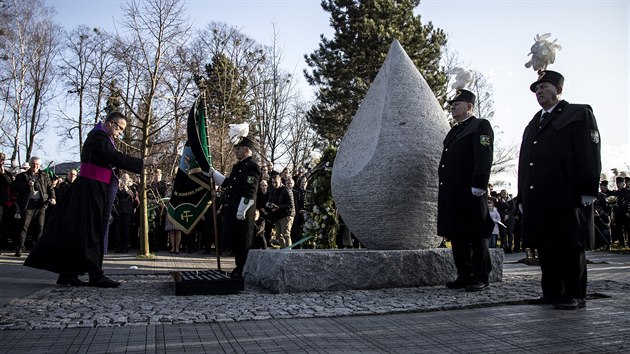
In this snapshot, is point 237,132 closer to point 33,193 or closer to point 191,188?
point 191,188

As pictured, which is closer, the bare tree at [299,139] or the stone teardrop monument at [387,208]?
the stone teardrop monument at [387,208]

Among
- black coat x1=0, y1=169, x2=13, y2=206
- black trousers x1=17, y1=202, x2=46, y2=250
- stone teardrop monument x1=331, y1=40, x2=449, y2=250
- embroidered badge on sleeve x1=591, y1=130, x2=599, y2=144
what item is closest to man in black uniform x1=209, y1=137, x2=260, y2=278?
stone teardrop monument x1=331, y1=40, x2=449, y2=250

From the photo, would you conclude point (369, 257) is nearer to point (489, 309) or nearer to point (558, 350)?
point (489, 309)

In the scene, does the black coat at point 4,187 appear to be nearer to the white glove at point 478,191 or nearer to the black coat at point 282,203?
the black coat at point 282,203

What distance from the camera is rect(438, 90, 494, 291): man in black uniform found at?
6012mm

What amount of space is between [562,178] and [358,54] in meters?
24.9

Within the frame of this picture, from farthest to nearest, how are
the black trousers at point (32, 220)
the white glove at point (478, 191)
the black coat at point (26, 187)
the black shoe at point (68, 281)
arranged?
the black coat at point (26, 187)
the black trousers at point (32, 220)
the black shoe at point (68, 281)
the white glove at point (478, 191)

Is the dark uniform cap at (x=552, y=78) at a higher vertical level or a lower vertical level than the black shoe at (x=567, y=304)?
higher

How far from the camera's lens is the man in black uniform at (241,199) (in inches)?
294

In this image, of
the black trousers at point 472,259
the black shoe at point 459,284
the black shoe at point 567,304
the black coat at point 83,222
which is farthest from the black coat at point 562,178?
the black coat at point 83,222

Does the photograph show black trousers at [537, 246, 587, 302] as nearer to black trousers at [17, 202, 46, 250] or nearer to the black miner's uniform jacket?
the black miner's uniform jacket

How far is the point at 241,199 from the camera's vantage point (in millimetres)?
7465

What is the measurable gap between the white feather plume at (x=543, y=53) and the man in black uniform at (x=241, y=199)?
148 inches

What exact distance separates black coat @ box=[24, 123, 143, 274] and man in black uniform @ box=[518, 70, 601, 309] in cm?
466
